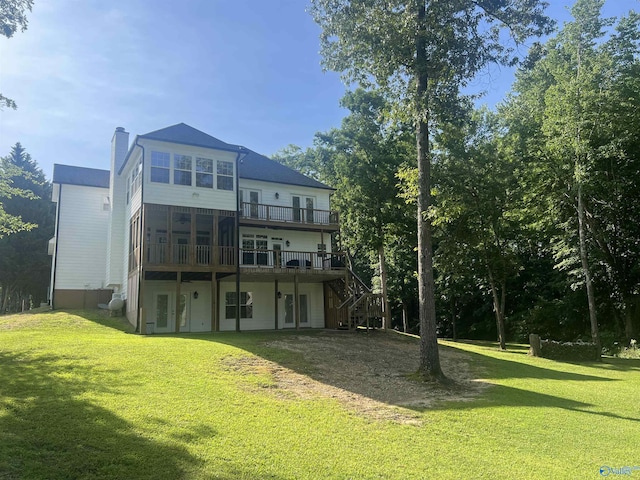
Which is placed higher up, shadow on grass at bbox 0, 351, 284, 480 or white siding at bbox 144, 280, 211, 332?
white siding at bbox 144, 280, 211, 332

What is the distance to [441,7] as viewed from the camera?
38.7ft

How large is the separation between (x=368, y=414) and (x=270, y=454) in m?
2.73

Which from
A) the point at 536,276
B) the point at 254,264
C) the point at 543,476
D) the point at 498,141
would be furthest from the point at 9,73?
the point at 536,276

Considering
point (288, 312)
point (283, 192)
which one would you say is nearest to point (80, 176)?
point (283, 192)

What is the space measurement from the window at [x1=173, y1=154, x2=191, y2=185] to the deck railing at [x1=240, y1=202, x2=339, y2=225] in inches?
116

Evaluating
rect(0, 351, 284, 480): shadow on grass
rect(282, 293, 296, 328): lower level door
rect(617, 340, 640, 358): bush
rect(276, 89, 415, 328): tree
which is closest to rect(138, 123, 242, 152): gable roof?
rect(282, 293, 296, 328): lower level door

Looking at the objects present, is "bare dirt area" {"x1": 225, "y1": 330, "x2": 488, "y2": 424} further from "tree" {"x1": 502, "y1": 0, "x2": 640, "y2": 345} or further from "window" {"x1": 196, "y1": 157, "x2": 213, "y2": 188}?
"tree" {"x1": 502, "y1": 0, "x2": 640, "y2": 345}

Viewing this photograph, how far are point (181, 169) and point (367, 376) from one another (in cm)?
1218

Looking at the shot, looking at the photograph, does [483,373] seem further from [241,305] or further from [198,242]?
[198,242]

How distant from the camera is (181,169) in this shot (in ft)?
60.5

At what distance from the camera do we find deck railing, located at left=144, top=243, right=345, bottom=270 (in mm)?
17250

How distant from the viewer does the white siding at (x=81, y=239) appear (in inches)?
891

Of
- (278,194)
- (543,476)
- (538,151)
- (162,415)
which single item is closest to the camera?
(543,476)

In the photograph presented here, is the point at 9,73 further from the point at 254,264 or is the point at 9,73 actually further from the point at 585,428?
the point at 585,428
